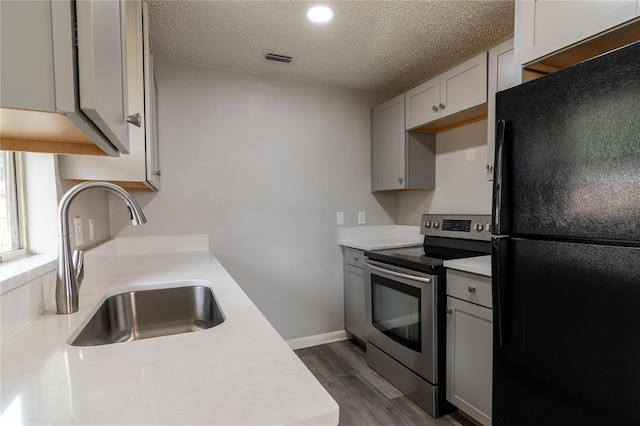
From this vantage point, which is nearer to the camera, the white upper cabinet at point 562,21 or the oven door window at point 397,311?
the white upper cabinet at point 562,21

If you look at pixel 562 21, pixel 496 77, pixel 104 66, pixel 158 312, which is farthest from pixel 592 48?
pixel 158 312

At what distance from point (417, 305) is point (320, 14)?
184cm

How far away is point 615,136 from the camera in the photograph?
981mm

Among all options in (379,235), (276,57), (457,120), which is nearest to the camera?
(276,57)

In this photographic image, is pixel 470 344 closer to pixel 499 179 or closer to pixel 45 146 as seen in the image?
pixel 499 179

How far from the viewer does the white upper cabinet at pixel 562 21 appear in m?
1.15

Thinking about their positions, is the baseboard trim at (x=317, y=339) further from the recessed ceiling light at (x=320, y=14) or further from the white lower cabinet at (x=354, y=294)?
the recessed ceiling light at (x=320, y=14)

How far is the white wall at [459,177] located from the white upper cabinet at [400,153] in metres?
0.10

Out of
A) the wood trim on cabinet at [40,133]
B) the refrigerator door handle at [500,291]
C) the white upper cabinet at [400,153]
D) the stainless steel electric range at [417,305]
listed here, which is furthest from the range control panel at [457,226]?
the wood trim on cabinet at [40,133]

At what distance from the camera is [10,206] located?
3.52 ft

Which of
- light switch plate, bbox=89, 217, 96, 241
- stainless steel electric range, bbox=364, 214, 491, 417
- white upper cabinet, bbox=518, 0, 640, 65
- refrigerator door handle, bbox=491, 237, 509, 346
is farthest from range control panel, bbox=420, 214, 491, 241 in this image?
light switch plate, bbox=89, 217, 96, 241

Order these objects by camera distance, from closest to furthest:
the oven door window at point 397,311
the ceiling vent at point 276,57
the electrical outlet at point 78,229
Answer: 1. the electrical outlet at point 78,229
2. the oven door window at point 397,311
3. the ceiling vent at point 276,57

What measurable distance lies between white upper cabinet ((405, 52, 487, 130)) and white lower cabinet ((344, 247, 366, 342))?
47.6 inches

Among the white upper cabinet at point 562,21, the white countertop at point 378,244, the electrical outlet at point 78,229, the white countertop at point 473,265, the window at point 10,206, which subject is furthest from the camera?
the white countertop at point 378,244
